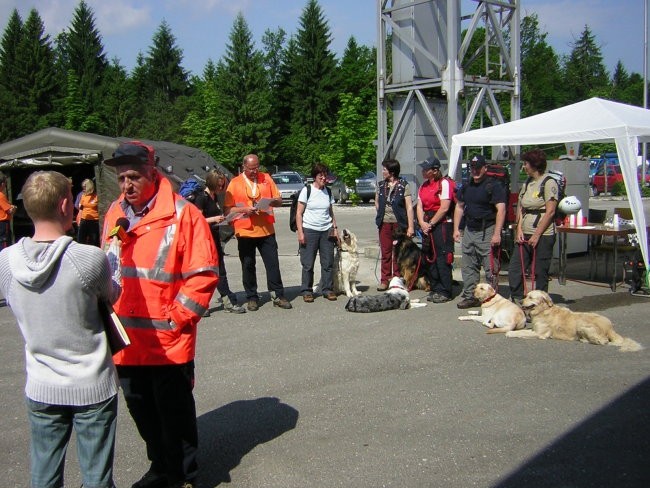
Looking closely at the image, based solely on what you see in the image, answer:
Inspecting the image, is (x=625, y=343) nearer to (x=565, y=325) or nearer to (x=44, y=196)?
(x=565, y=325)

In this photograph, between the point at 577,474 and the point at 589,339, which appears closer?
the point at 577,474

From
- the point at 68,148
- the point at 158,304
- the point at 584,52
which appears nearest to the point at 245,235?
the point at 158,304

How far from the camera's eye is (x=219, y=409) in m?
5.00

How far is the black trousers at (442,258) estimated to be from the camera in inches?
350

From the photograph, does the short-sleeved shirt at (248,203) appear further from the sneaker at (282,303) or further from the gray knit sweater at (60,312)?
the gray knit sweater at (60,312)

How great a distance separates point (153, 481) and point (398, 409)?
1.97 meters

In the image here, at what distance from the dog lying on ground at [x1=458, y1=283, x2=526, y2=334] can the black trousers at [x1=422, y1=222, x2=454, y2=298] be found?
1.36 metres

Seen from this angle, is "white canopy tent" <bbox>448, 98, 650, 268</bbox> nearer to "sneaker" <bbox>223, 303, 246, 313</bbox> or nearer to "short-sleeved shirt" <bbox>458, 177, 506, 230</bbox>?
"short-sleeved shirt" <bbox>458, 177, 506, 230</bbox>

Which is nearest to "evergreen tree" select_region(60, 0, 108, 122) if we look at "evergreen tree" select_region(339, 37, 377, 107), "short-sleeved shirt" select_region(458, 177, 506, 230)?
"evergreen tree" select_region(339, 37, 377, 107)

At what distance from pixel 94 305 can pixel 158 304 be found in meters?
0.50

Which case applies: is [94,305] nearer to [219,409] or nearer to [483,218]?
[219,409]

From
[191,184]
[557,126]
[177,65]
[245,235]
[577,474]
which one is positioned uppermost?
[177,65]

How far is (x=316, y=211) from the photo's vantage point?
907 cm

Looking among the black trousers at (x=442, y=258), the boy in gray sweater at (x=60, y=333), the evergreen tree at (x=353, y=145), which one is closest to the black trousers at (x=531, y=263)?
the black trousers at (x=442, y=258)
